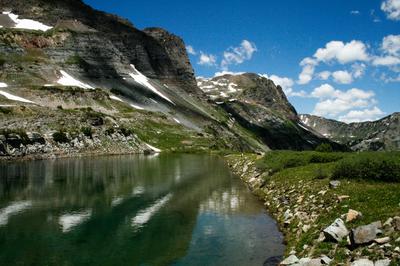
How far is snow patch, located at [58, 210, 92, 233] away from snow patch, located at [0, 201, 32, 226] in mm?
4405

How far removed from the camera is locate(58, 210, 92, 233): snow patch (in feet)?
109

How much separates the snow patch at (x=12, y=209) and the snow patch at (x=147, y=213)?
10.3 metres

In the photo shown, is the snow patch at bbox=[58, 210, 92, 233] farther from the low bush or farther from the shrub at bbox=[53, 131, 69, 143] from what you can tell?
the shrub at bbox=[53, 131, 69, 143]

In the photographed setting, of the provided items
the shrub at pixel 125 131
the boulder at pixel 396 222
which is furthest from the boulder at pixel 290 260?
the shrub at pixel 125 131

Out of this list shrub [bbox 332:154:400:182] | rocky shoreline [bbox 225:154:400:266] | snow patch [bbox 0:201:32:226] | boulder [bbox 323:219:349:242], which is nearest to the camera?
rocky shoreline [bbox 225:154:400:266]

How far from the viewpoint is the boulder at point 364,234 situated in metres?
20.3

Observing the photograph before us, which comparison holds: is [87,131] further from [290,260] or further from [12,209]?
[290,260]

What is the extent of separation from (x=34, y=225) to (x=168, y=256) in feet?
43.6

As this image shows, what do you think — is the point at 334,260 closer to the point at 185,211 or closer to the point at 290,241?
the point at 290,241

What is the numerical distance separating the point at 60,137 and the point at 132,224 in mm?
87440

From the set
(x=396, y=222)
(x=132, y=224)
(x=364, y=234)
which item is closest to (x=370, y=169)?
(x=396, y=222)

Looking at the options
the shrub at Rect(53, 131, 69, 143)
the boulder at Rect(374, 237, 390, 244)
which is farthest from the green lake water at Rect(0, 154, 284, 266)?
the shrub at Rect(53, 131, 69, 143)

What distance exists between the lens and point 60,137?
380ft

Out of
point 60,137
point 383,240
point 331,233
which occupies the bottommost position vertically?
point 331,233
